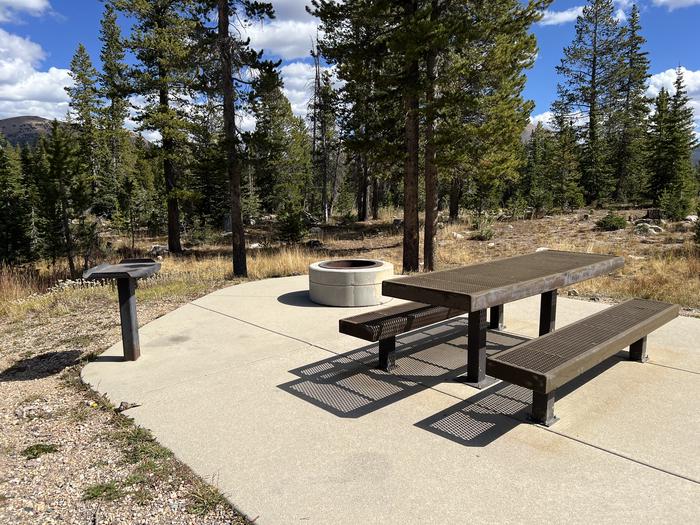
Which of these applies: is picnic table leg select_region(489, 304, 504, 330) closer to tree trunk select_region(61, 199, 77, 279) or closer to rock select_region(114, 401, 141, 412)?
rock select_region(114, 401, 141, 412)

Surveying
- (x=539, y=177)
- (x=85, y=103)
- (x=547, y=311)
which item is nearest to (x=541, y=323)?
(x=547, y=311)

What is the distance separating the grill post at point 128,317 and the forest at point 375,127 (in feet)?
21.3

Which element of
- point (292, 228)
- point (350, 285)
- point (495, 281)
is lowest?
point (350, 285)

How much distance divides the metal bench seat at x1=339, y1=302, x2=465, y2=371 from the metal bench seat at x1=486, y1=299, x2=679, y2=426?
93 centimetres

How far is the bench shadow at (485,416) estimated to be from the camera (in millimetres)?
3520

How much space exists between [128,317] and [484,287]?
3.69 metres

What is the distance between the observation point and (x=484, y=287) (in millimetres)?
4129

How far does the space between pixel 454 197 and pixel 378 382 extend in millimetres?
22283

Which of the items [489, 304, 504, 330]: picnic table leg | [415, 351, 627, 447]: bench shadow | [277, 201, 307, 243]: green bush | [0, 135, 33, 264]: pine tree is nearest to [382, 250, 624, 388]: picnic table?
[415, 351, 627, 447]: bench shadow

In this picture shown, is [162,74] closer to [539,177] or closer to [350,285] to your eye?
[350,285]

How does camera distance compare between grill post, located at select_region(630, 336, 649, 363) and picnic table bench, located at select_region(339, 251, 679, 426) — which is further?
grill post, located at select_region(630, 336, 649, 363)

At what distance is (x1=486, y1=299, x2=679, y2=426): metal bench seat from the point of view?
10.7 ft

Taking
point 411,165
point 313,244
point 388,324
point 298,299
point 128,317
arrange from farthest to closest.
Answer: point 313,244 → point 411,165 → point 298,299 → point 128,317 → point 388,324

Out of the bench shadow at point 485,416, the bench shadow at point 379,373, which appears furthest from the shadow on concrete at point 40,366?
the bench shadow at point 485,416
